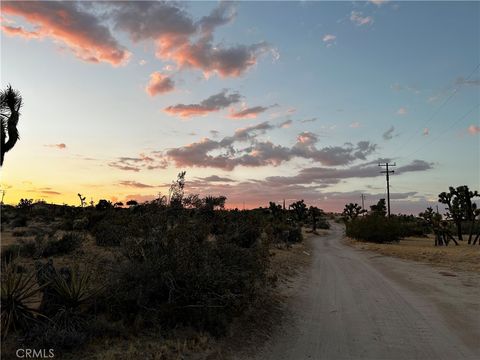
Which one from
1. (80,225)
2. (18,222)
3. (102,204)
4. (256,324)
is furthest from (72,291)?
(102,204)

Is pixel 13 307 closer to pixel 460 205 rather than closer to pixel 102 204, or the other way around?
pixel 102 204

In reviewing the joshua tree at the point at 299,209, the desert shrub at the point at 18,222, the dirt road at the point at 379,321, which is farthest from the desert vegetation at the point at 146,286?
the joshua tree at the point at 299,209

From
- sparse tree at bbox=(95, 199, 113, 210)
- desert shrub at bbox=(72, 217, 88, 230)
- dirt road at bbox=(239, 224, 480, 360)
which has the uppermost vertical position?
sparse tree at bbox=(95, 199, 113, 210)

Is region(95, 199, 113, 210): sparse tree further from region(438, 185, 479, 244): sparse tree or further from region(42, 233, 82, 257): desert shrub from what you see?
region(438, 185, 479, 244): sparse tree

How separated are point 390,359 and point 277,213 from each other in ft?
234

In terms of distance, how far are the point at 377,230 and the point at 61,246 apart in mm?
44577

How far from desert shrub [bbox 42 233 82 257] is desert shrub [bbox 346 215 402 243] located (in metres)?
43.4

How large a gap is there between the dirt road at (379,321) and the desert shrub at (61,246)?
359 inches

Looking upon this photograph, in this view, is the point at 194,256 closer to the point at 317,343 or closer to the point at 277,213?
the point at 317,343

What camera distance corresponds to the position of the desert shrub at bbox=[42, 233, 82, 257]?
1531cm

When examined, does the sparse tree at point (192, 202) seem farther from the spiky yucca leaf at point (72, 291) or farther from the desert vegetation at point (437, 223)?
the desert vegetation at point (437, 223)

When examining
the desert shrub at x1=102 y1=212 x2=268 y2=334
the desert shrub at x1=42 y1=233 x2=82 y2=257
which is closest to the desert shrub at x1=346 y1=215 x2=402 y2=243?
the desert shrub at x1=42 y1=233 x2=82 y2=257

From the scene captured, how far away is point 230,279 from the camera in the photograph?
8.91 meters

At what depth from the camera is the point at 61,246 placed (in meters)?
16.0
